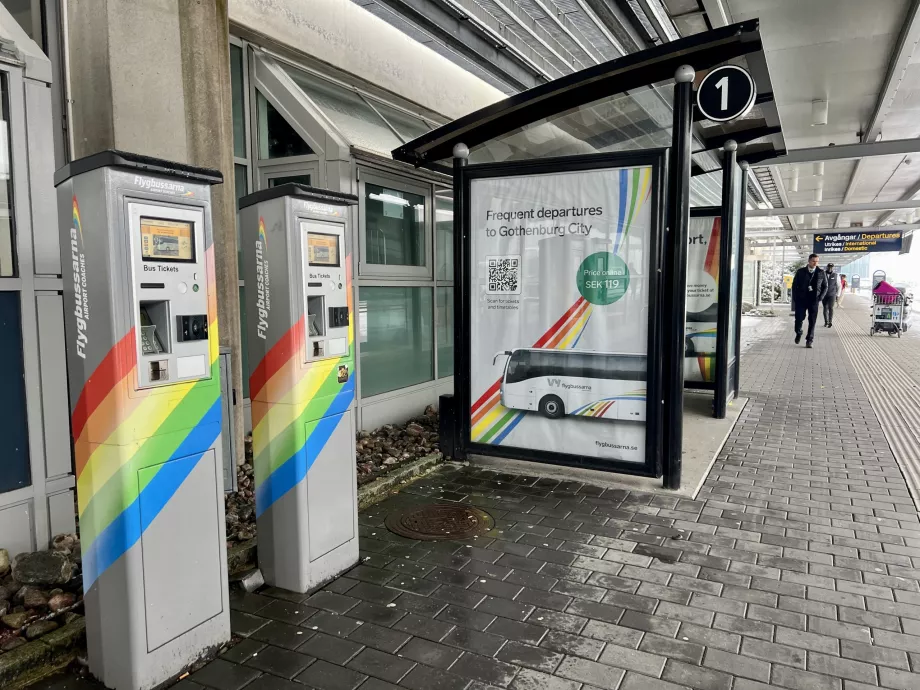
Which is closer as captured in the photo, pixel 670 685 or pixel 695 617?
Answer: pixel 670 685

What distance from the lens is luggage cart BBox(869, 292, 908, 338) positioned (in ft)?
60.0

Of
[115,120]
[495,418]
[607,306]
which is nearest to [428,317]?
[495,418]

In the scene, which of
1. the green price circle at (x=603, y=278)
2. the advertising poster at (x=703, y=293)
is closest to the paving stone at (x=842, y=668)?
the green price circle at (x=603, y=278)

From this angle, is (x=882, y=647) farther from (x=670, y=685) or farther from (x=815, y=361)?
(x=815, y=361)

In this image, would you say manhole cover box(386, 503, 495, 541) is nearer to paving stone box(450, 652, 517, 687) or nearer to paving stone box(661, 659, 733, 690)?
paving stone box(450, 652, 517, 687)

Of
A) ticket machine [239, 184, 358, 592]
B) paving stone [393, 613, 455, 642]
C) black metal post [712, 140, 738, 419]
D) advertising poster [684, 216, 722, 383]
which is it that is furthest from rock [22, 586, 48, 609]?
advertising poster [684, 216, 722, 383]

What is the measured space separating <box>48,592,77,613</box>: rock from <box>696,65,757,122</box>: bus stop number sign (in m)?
5.10

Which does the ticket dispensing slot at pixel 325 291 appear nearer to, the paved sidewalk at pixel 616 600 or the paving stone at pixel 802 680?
the paved sidewalk at pixel 616 600

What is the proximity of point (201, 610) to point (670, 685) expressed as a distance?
1.96 metres

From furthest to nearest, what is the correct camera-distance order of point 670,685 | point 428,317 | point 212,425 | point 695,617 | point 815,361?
point 815,361 < point 428,317 < point 695,617 < point 212,425 < point 670,685

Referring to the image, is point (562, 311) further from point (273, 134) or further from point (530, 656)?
point (273, 134)

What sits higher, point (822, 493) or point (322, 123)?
point (322, 123)

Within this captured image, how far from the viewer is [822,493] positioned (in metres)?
5.11

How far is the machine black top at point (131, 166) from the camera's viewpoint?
2.40 meters
